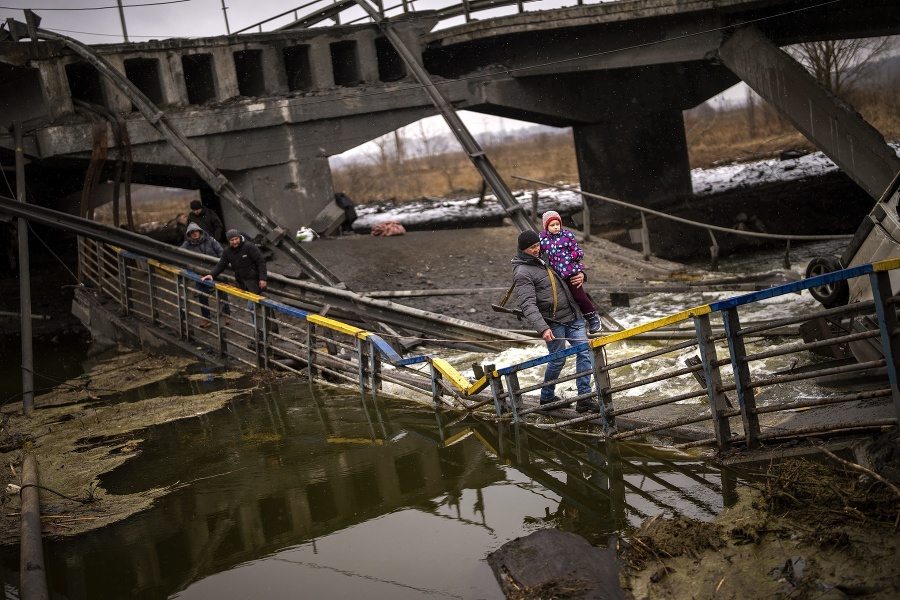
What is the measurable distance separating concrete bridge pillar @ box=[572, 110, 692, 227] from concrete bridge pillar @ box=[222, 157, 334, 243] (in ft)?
26.5

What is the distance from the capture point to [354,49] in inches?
918

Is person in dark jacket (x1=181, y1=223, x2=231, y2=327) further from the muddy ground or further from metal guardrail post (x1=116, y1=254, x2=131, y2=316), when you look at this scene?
the muddy ground

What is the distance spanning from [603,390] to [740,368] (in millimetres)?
1469

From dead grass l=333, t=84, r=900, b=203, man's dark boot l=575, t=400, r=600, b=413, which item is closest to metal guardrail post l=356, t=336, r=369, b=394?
man's dark boot l=575, t=400, r=600, b=413

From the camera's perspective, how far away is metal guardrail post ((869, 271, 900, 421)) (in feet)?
16.3

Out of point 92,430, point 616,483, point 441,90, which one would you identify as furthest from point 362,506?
point 441,90

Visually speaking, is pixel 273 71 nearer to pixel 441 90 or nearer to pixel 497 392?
pixel 441 90

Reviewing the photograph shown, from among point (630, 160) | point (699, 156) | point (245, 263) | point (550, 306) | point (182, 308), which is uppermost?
point (630, 160)

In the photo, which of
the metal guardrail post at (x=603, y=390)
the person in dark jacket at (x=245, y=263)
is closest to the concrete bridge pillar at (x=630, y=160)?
the person in dark jacket at (x=245, y=263)

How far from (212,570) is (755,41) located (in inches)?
641

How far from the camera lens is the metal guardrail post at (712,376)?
5.95m

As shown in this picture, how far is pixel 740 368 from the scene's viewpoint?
580 cm

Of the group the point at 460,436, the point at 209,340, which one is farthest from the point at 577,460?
the point at 209,340

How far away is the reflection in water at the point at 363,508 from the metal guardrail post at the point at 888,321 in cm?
132
